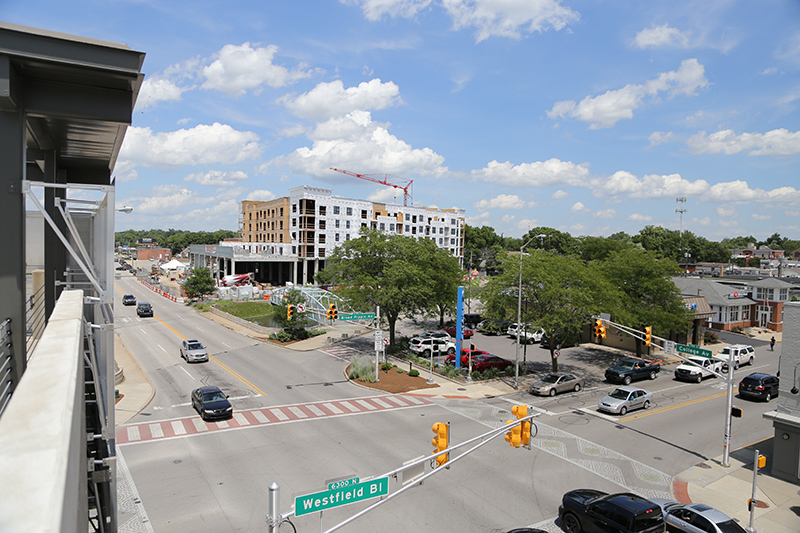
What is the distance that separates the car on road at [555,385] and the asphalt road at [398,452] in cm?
55

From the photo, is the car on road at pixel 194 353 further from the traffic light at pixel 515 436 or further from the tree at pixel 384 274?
the traffic light at pixel 515 436

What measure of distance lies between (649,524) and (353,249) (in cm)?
2893

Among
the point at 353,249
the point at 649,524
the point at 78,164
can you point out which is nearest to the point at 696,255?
the point at 353,249

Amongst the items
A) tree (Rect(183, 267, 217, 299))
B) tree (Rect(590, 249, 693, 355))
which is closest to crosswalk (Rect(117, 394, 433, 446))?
tree (Rect(590, 249, 693, 355))

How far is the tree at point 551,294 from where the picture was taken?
3172 centimetres

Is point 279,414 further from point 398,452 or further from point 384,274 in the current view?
point 384,274

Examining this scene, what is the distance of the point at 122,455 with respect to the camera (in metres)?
18.9

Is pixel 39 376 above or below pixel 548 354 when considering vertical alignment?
above

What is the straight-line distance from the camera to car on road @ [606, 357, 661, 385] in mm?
33250

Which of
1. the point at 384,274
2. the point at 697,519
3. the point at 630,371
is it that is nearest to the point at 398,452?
the point at 697,519

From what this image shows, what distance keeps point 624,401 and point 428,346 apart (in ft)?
52.8

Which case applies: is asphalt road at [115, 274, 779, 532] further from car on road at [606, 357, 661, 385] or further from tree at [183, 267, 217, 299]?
tree at [183, 267, 217, 299]

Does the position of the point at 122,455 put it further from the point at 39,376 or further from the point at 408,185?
the point at 408,185

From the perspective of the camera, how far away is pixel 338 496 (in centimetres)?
832
